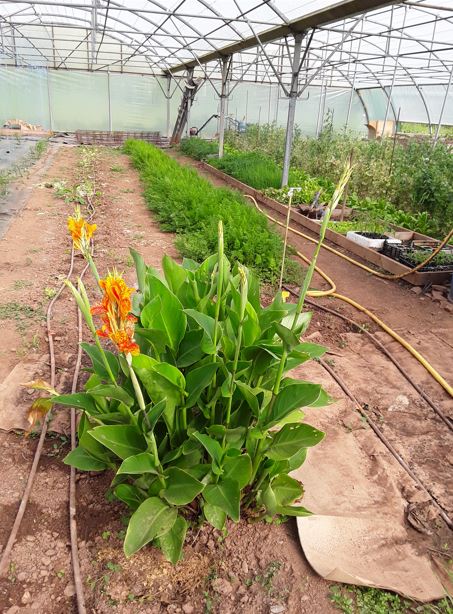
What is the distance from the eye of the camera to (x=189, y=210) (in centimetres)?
704

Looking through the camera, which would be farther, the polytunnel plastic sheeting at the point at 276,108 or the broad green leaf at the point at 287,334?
the polytunnel plastic sheeting at the point at 276,108

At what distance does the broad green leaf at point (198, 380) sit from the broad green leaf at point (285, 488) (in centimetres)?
55

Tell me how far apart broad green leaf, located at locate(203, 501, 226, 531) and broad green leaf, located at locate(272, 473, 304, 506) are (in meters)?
0.32

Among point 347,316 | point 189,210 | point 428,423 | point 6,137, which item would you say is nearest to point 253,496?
point 428,423

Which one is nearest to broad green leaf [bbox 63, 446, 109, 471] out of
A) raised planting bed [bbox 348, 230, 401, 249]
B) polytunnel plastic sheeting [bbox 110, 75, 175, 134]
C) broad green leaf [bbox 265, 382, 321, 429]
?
broad green leaf [bbox 265, 382, 321, 429]

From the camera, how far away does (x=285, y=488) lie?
204 cm

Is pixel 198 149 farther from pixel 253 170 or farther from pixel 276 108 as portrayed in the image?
pixel 276 108

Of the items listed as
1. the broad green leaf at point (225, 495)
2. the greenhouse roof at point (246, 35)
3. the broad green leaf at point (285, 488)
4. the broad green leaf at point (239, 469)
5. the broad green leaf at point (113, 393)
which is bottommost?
the broad green leaf at point (285, 488)

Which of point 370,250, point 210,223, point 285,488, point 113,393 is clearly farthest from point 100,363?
point 370,250

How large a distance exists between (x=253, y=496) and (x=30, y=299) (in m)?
3.00

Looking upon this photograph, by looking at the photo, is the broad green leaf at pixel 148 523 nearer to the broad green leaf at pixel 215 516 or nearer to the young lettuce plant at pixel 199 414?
the young lettuce plant at pixel 199 414

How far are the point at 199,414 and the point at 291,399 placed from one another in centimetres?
44

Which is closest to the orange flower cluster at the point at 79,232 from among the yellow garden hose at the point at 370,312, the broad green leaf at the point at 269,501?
the broad green leaf at the point at 269,501

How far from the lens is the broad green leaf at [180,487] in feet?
5.68
